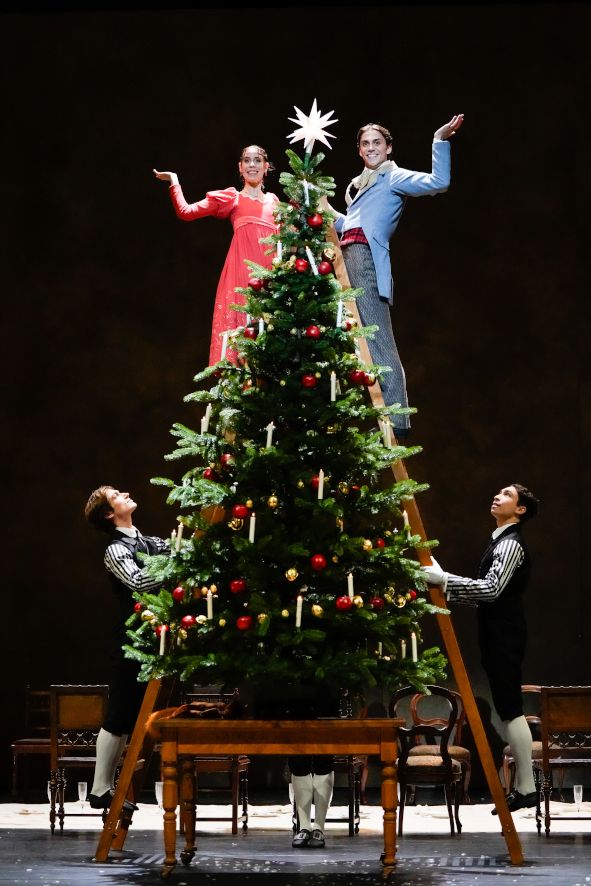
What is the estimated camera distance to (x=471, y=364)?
32.8 ft

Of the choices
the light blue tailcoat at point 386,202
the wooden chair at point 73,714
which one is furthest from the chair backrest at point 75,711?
the light blue tailcoat at point 386,202

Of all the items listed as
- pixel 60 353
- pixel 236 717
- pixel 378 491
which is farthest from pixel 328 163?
pixel 236 717

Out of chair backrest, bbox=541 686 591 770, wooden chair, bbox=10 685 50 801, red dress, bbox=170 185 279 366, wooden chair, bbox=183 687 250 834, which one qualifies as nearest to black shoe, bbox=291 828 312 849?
wooden chair, bbox=183 687 250 834

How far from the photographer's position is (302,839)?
6324 millimetres

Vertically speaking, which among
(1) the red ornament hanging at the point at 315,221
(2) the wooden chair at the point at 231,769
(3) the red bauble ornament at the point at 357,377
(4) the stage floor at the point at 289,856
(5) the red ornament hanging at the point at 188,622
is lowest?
(4) the stage floor at the point at 289,856

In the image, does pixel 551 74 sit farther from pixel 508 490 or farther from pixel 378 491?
pixel 378 491

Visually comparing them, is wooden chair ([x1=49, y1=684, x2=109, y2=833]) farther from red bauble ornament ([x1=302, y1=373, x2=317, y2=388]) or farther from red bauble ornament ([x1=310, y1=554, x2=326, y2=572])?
red bauble ornament ([x1=302, y1=373, x2=317, y2=388])

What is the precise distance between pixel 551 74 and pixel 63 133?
3.72 metres

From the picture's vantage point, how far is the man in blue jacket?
633 cm

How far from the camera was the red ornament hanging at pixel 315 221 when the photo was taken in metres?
5.87

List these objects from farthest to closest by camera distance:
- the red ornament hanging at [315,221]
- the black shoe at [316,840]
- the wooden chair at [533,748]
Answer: the wooden chair at [533,748] < the black shoe at [316,840] < the red ornament hanging at [315,221]

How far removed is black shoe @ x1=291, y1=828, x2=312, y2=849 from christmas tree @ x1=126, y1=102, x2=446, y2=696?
1116 mm

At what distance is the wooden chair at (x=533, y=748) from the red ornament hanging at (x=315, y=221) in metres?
2.83

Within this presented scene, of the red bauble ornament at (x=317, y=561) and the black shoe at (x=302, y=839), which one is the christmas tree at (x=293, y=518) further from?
the black shoe at (x=302, y=839)
